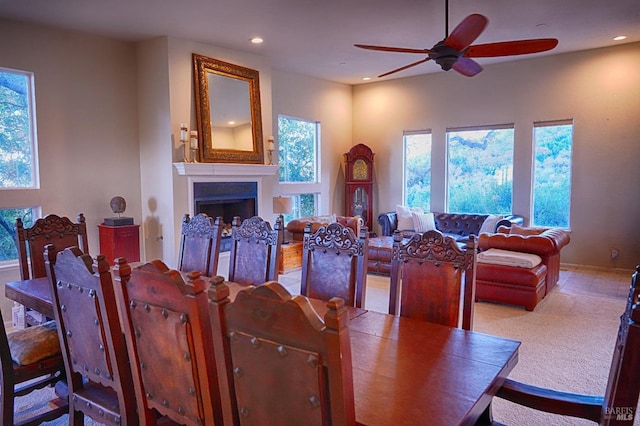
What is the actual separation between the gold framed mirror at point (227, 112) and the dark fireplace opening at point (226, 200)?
34cm

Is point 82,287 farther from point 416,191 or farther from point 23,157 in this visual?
point 416,191

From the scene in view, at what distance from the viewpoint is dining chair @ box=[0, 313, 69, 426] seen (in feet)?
6.87

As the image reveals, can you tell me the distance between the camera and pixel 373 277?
5.99 metres

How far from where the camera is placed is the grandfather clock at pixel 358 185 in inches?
321

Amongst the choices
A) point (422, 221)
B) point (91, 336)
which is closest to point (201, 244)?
point (91, 336)

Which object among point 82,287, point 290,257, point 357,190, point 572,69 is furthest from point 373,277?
point 82,287

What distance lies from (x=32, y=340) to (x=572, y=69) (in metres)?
7.15

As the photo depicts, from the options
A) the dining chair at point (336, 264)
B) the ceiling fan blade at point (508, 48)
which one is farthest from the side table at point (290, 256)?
the dining chair at point (336, 264)

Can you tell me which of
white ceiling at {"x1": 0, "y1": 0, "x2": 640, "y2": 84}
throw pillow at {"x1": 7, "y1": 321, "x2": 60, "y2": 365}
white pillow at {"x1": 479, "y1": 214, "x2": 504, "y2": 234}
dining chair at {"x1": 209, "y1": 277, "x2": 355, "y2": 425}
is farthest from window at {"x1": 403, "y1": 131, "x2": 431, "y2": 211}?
dining chair at {"x1": 209, "y1": 277, "x2": 355, "y2": 425}

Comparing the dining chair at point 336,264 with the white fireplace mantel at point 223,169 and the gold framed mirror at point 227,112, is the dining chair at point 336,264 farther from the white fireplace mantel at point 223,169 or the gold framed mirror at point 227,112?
the gold framed mirror at point 227,112

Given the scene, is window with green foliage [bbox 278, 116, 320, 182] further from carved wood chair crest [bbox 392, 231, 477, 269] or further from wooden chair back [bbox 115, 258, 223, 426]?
wooden chair back [bbox 115, 258, 223, 426]

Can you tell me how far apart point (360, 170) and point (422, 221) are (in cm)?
165

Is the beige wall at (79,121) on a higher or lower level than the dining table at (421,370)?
higher

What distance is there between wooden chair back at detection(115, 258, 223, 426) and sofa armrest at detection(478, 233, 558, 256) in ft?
13.6
